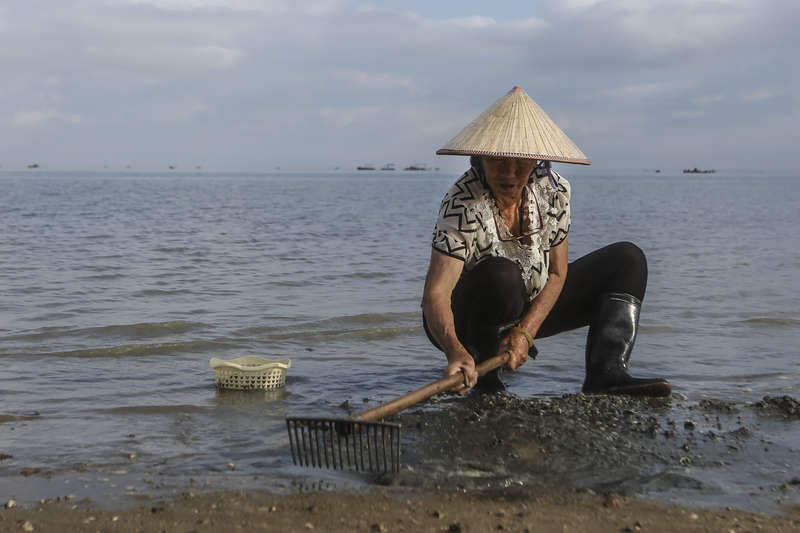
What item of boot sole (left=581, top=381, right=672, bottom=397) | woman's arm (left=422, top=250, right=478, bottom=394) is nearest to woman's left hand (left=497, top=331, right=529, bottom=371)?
woman's arm (left=422, top=250, right=478, bottom=394)

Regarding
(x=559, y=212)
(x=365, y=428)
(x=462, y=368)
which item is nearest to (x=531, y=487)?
(x=462, y=368)

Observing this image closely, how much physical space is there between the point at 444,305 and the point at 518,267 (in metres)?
0.56

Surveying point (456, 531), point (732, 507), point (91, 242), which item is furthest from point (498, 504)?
point (91, 242)

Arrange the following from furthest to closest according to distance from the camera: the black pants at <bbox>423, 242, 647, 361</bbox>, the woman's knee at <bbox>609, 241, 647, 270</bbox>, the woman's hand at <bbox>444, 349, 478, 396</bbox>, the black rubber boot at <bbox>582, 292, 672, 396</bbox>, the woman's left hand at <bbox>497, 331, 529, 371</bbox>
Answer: the woman's knee at <bbox>609, 241, 647, 270</bbox>, the black rubber boot at <bbox>582, 292, 672, 396</bbox>, the black pants at <bbox>423, 242, 647, 361</bbox>, the woman's left hand at <bbox>497, 331, 529, 371</bbox>, the woman's hand at <bbox>444, 349, 478, 396</bbox>

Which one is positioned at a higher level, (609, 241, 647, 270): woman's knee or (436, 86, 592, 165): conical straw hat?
(436, 86, 592, 165): conical straw hat

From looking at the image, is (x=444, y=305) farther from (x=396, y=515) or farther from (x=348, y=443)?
(x=396, y=515)

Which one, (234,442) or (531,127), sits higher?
(531,127)

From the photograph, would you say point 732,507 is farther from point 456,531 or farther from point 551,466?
point 456,531

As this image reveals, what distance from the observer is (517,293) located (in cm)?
405

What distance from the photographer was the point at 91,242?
14.0 m

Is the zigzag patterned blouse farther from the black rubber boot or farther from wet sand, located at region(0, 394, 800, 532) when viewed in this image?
wet sand, located at region(0, 394, 800, 532)

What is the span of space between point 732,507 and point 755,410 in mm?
1477

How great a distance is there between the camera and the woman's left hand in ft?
12.8

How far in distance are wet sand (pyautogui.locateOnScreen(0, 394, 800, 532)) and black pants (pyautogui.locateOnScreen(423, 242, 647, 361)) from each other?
43 cm
